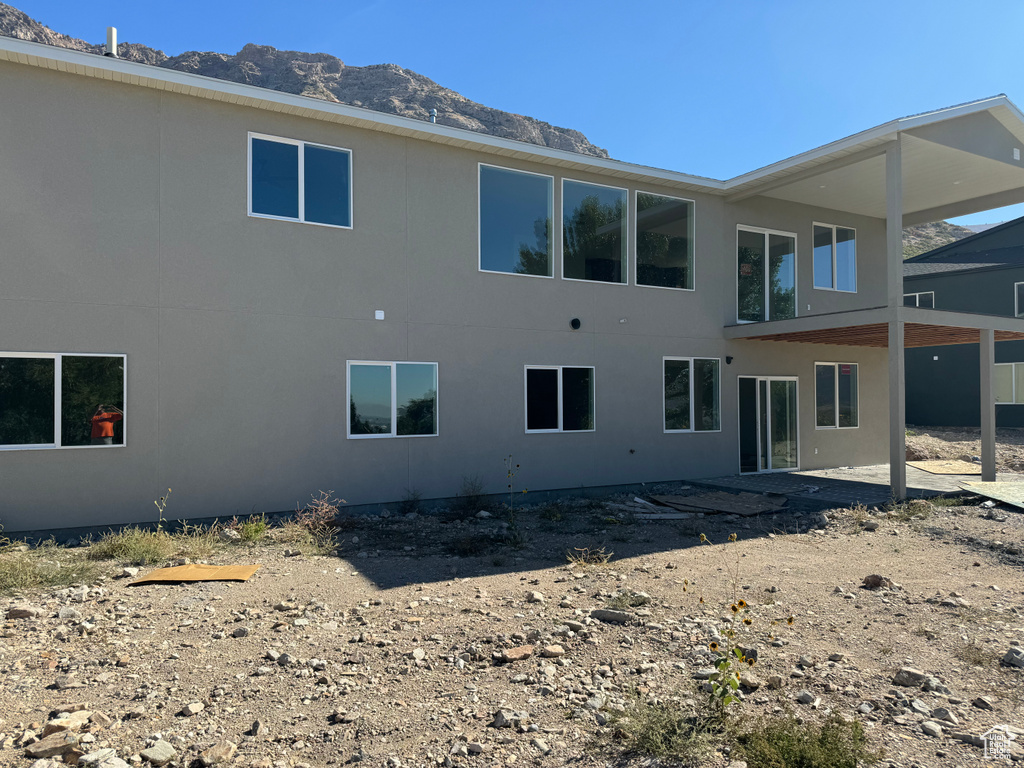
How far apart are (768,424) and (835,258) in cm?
430

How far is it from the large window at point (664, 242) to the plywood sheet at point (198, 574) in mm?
8606

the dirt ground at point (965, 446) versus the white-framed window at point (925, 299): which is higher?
the white-framed window at point (925, 299)

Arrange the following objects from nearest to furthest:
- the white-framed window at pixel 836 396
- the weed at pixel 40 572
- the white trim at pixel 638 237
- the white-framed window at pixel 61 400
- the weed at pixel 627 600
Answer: the weed at pixel 627 600, the weed at pixel 40 572, the white-framed window at pixel 61 400, the white trim at pixel 638 237, the white-framed window at pixel 836 396

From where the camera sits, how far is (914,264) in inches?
1025

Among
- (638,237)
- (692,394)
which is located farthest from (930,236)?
(638,237)

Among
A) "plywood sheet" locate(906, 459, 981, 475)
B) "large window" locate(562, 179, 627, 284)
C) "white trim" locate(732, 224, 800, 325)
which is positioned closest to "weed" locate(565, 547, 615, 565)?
"large window" locate(562, 179, 627, 284)

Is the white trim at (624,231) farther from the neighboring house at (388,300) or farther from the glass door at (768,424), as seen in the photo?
the glass door at (768,424)

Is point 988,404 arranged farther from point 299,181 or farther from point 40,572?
point 40,572

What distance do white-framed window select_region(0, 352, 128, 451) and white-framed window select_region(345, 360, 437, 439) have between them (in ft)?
9.65

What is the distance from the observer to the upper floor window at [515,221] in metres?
11.1

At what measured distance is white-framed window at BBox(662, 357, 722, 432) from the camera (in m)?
12.8

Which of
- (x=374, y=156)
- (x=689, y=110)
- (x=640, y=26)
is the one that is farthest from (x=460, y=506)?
(x=640, y=26)

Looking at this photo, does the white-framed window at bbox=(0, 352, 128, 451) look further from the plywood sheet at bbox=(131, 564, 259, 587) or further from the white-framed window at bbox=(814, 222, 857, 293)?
the white-framed window at bbox=(814, 222, 857, 293)

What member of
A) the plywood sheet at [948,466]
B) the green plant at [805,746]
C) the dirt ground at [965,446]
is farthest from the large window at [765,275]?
the green plant at [805,746]
